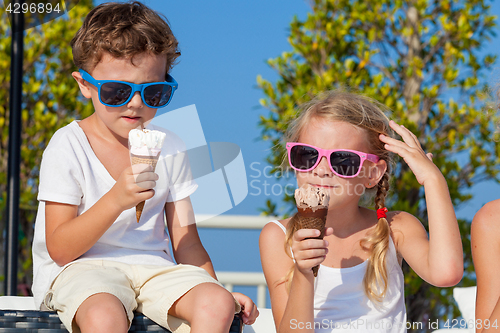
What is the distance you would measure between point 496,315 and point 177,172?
3.99ft

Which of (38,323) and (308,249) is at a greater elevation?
(308,249)

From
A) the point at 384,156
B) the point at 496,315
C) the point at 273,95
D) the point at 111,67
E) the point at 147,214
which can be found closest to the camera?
the point at 496,315

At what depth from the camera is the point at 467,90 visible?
4.11m

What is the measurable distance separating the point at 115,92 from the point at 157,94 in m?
0.14

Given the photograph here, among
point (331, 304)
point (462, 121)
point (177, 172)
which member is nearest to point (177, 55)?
point (177, 172)

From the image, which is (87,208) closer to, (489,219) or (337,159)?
(337,159)

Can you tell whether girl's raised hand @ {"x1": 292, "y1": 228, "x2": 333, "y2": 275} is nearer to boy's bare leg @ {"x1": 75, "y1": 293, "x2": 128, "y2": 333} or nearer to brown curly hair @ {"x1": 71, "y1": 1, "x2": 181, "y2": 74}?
boy's bare leg @ {"x1": 75, "y1": 293, "x2": 128, "y2": 333}

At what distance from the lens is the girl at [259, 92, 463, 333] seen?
1.87 metres

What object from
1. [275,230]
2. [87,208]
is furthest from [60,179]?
[275,230]

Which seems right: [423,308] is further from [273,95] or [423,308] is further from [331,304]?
[331,304]

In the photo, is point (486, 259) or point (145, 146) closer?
point (145, 146)

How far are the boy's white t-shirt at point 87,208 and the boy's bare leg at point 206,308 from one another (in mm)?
314

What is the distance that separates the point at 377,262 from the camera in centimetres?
194

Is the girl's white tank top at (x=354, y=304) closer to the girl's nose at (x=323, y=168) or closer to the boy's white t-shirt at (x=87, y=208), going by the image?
the girl's nose at (x=323, y=168)
